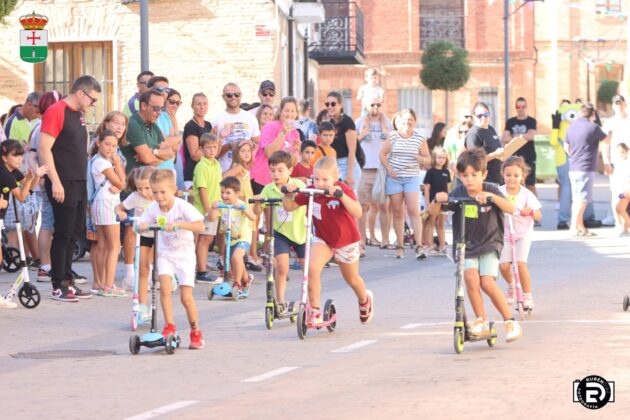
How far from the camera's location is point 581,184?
2428 centimetres

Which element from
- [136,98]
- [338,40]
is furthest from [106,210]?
[338,40]

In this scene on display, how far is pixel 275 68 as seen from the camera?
99.3 ft

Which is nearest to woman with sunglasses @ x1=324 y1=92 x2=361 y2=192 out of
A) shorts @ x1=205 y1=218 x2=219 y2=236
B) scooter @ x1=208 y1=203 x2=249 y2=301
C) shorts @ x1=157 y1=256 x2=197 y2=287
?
shorts @ x1=205 y1=218 x2=219 y2=236

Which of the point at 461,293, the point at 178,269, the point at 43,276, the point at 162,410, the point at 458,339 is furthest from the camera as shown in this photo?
the point at 43,276

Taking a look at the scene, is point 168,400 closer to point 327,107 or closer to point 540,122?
point 327,107

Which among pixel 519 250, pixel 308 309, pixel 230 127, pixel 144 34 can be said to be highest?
pixel 144 34

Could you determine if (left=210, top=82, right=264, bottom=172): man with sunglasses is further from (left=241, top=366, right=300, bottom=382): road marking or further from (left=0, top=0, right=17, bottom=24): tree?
(left=241, top=366, right=300, bottom=382): road marking

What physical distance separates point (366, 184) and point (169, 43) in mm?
9440

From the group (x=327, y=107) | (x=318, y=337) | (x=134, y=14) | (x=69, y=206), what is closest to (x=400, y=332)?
(x=318, y=337)

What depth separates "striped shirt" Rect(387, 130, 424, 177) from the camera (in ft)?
67.3

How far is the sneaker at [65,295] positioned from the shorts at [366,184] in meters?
7.35

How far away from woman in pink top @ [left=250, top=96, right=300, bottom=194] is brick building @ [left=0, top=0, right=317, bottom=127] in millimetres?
11474

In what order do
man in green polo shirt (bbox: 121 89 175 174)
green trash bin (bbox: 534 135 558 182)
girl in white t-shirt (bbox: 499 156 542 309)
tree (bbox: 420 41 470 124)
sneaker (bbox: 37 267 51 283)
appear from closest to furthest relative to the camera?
girl in white t-shirt (bbox: 499 156 542 309) < man in green polo shirt (bbox: 121 89 175 174) < sneaker (bbox: 37 267 51 283) < green trash bin (bbox: 534 135 558 182) < tree (bbox: 420 41 470 124)

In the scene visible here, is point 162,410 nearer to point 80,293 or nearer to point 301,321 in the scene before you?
point 301,321
